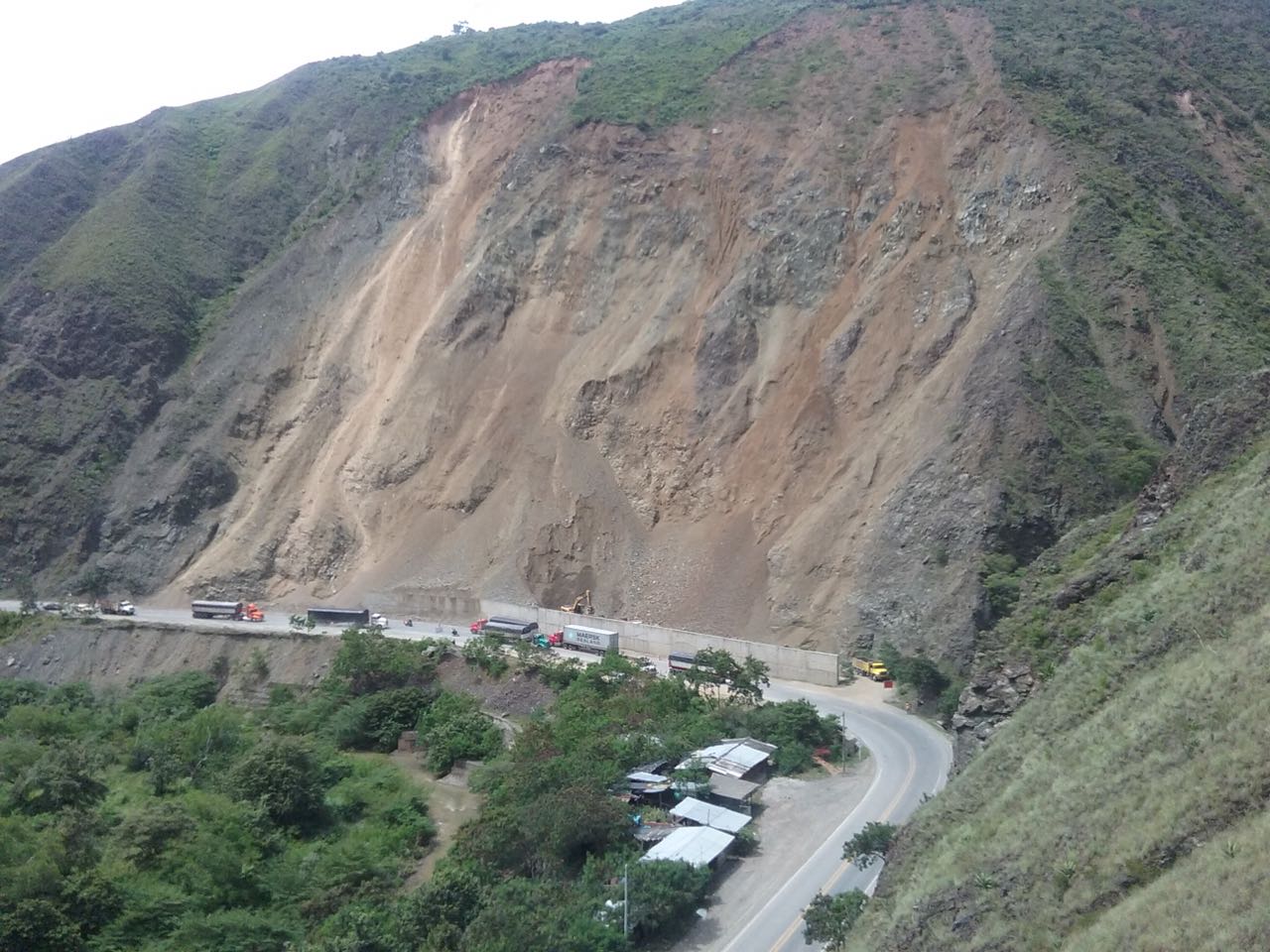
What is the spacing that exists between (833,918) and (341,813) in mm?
17075

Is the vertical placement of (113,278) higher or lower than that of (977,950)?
higher

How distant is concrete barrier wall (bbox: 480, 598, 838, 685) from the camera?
37.0 metres

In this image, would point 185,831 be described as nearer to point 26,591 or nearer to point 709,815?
point 709,815

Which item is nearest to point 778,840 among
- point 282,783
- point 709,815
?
point 709,815

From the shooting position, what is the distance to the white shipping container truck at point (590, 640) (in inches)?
1569

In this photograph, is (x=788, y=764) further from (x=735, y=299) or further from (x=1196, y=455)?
(x=735, y=299)

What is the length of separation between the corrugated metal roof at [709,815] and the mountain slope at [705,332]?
12.1 metres

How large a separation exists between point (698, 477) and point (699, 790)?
67.7 ft

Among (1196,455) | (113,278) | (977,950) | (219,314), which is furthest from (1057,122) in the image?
(113,278)

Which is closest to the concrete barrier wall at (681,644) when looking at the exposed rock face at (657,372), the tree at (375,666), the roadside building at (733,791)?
the exposed rock face at (657,372)

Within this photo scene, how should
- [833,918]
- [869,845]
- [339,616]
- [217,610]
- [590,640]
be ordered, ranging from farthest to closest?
[217,610], [339,616], [590,640], [869,845], [833,918]

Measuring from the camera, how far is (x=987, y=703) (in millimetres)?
21000

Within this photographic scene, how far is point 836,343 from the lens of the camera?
45.3 metres

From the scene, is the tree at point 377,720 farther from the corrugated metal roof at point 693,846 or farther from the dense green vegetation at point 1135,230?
the dense green vegetation at point 1135,230
